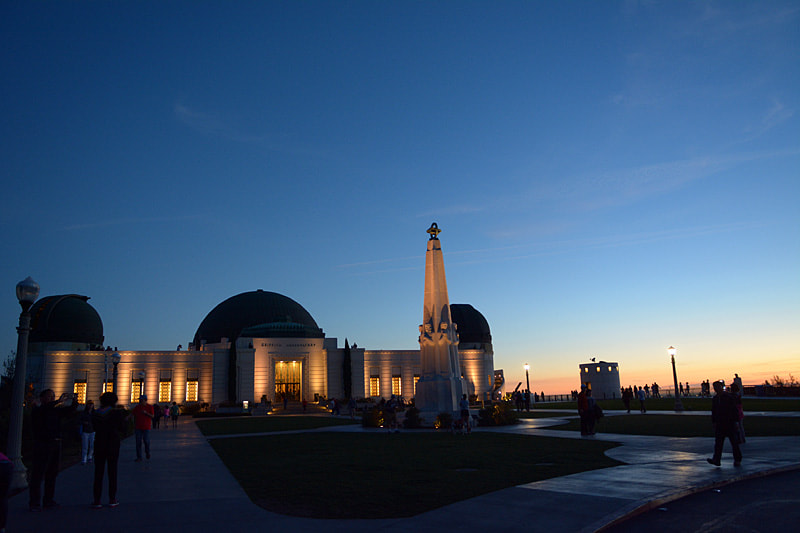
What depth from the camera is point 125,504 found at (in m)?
9.38

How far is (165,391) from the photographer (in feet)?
195

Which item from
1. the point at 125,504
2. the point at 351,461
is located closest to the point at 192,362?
the point at 351,461

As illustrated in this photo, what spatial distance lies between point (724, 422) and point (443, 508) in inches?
277

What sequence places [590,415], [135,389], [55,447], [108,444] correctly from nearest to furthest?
[108,444] < [55,447] < [590,415] < [135,389]

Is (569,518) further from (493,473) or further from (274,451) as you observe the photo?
(274,451)

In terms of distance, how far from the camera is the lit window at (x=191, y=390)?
60.0m

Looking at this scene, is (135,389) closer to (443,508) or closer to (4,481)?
(443,508)

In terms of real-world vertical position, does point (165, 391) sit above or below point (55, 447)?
above

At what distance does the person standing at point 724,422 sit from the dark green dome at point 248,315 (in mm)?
57659

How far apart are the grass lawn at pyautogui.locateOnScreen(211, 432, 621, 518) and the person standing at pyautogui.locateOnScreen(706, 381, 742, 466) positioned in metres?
2.17

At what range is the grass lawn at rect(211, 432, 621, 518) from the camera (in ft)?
30.0

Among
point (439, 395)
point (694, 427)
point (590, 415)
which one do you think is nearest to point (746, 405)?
point (694, 427)

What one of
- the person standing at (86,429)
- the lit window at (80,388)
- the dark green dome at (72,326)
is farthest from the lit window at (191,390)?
the person standing at (86,429)

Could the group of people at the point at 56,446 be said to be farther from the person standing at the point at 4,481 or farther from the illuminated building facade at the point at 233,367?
the illuminated building facade at the point at 233,367
